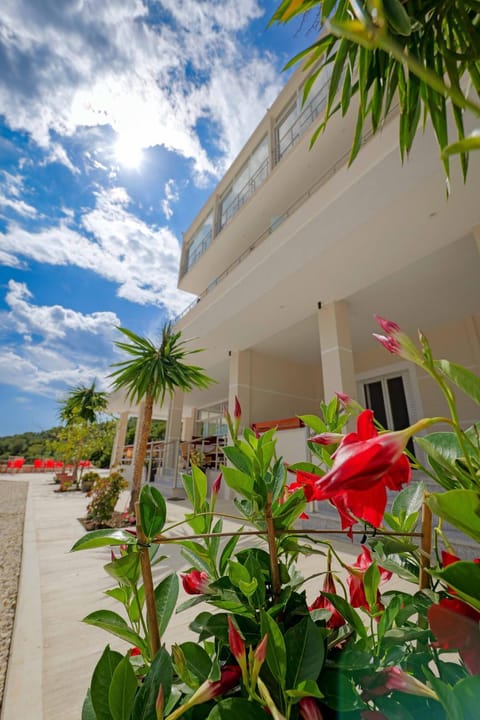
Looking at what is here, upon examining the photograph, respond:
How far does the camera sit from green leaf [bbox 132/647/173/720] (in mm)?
325

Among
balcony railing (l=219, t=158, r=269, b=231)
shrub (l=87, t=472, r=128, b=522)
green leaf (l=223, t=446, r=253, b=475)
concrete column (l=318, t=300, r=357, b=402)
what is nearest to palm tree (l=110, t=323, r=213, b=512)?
shrub (l=87, t=472, r=128, b=522)

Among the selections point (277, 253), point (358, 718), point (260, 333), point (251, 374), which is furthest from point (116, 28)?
point (358, 718)

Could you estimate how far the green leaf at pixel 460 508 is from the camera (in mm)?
251

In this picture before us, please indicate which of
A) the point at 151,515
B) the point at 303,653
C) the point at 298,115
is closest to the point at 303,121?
the point at 298,115

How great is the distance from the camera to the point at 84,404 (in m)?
11.6

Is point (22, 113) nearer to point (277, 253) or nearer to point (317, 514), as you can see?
point (277, 253)

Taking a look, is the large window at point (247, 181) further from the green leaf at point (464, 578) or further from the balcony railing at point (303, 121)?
the green leaf at point (464, 578)

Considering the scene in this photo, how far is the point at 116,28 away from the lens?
613 cm

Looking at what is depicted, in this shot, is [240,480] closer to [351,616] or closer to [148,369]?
[351,616]

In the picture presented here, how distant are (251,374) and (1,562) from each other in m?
6.05

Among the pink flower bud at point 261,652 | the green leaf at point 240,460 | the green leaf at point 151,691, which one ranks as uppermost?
the green leaf at point 240,460

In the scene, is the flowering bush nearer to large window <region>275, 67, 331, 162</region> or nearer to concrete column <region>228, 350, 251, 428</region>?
concrete column <region>228, 350, 251, 428</region>

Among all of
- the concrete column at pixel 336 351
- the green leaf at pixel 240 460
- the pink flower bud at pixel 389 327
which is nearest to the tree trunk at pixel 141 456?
the concrete column at pixel 336 351

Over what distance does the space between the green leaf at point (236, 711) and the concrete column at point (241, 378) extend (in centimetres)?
723
